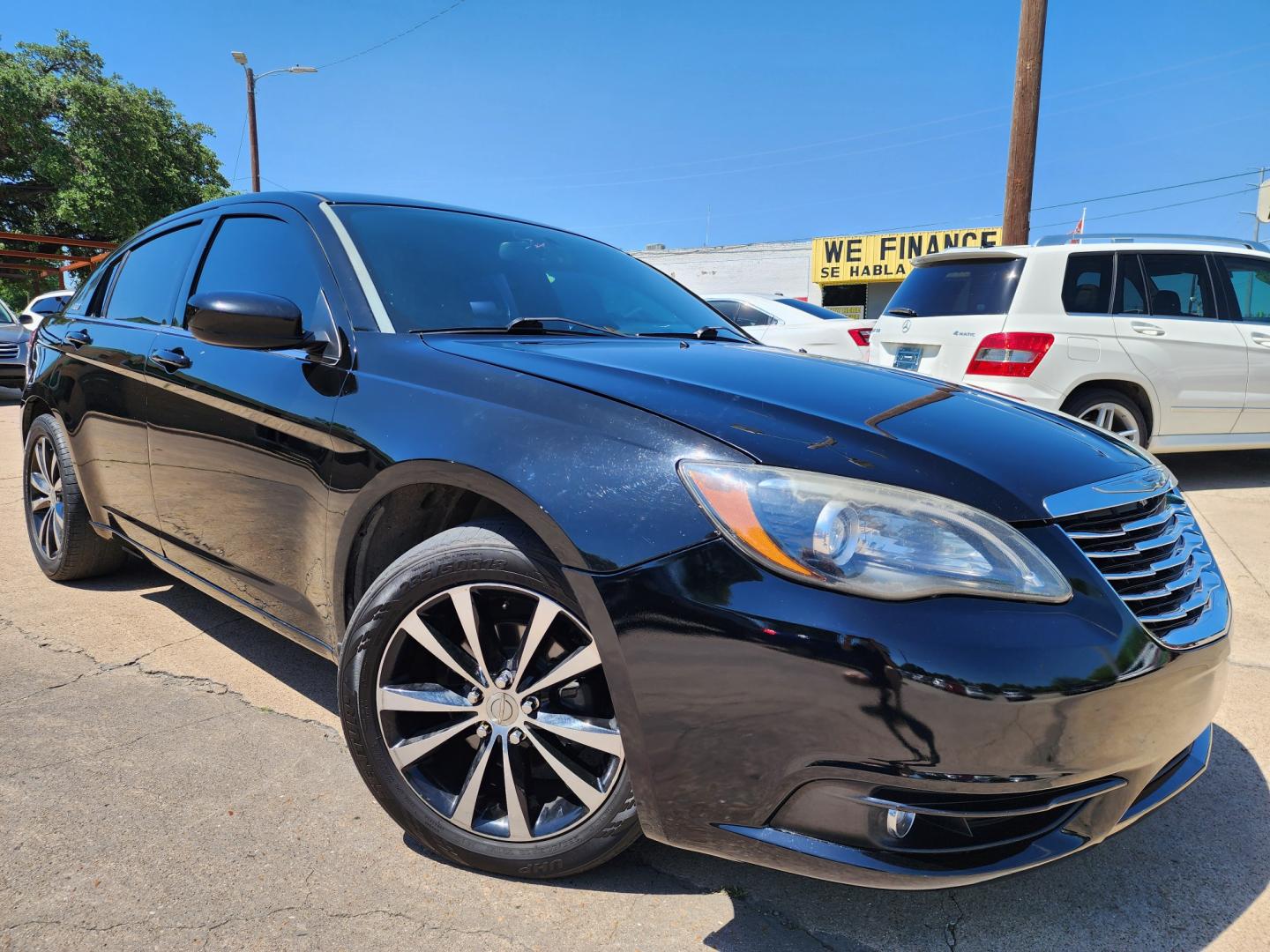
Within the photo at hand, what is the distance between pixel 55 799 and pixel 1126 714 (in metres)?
2.46

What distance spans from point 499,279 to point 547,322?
11.3 inches

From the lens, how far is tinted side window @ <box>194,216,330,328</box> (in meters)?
2.38

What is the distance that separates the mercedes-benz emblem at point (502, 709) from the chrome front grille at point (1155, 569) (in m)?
1.14

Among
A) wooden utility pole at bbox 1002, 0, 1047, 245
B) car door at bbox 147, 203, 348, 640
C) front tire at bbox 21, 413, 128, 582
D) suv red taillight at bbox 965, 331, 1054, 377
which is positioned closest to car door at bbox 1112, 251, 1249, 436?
suv red taillight at bbox 965, 331, 1054, 377

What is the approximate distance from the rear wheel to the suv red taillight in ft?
1.60

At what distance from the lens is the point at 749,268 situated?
31812 mm

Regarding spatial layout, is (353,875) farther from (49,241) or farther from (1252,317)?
(49,241)

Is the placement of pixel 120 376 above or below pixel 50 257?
below

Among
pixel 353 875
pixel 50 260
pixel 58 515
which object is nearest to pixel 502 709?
pixel 353 875

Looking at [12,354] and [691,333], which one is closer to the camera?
[691,333]

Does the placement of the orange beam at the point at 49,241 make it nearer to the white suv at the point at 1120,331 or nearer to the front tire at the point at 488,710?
the white suv at the point at 1120,331

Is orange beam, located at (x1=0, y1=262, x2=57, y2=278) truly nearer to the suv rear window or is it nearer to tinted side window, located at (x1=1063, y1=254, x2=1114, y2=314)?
the suv rear window

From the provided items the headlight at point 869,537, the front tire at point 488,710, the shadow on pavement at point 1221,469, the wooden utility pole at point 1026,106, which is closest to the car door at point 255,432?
the front tire at point 488,710

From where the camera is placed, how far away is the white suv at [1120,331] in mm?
5832
